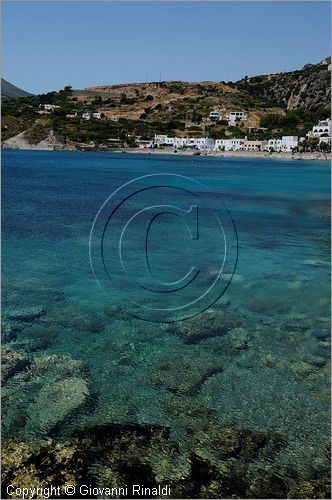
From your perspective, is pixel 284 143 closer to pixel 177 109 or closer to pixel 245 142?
pixel 245 142

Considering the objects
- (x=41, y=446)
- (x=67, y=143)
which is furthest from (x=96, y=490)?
(x=67, y=143)

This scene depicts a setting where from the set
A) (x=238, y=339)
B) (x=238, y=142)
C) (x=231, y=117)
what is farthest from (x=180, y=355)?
(x=231, y=117)

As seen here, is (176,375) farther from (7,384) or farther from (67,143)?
Result: (67,143)

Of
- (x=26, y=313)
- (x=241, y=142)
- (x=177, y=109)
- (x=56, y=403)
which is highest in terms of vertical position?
(x=177, y=109)

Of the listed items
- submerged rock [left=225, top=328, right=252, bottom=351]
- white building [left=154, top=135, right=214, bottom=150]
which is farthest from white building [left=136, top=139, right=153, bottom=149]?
submerged rock [left=225, top=328, right=252, bottom=351]

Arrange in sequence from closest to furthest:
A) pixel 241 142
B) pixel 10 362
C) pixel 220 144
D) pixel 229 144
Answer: pixel 10 362 → pixel 241 142 → pixel 229 144 → pixel 220 144

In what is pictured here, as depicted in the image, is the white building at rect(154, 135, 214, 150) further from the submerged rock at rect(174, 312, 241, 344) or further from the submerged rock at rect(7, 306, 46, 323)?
the submerged rock at rect(7, 306, 46, 323)

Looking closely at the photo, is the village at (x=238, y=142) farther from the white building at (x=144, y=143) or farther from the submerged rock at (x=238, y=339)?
the submerged rock at (x=238, y=339)

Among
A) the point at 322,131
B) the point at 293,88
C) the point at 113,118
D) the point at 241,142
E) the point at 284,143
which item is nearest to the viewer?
the point at 322,131
